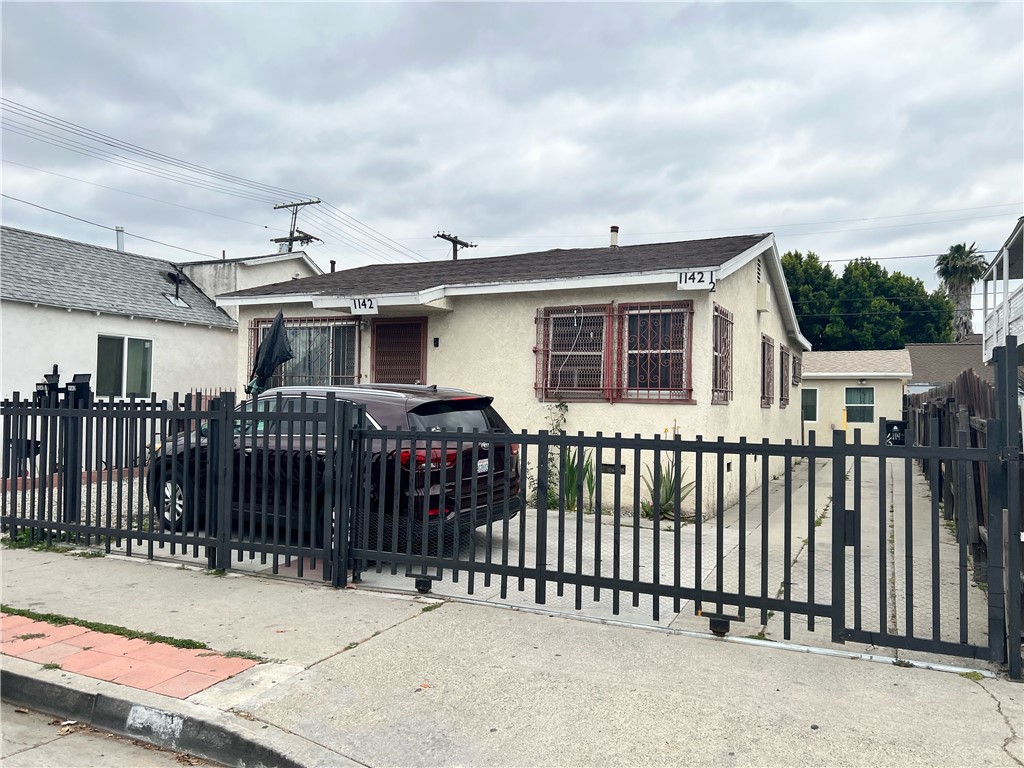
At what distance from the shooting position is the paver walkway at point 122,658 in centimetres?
410

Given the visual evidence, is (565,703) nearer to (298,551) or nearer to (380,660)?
(380,660)

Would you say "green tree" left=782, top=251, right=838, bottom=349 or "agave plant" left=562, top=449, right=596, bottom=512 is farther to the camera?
"green tree" left=782, top=251, right=838, bottom=349

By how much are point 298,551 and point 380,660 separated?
1.93 m

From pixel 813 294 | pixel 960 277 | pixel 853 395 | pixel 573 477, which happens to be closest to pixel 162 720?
→ pixel 573 477

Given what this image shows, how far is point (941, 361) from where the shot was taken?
30.2m

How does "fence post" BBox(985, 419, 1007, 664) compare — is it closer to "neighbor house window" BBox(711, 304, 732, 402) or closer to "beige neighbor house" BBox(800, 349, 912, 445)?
"neighbor house window" BBox(711, 304, 732, 402)

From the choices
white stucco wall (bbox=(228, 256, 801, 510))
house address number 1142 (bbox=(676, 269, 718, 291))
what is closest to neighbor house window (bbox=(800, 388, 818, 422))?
white stucco wall (bbox=(228, 256, 801, 510))

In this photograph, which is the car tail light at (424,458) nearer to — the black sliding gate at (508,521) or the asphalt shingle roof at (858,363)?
the black sliding gate at (508,521)

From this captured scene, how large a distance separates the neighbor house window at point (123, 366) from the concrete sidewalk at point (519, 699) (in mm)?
10907

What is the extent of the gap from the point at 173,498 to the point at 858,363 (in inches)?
891

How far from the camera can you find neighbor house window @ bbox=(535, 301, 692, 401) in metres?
10.1

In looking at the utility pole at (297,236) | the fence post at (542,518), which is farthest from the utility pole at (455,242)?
the fence post at (542,518)

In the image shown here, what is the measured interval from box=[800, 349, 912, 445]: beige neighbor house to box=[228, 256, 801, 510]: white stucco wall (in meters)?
11.3

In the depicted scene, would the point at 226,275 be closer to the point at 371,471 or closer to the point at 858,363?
the point at 371,471
